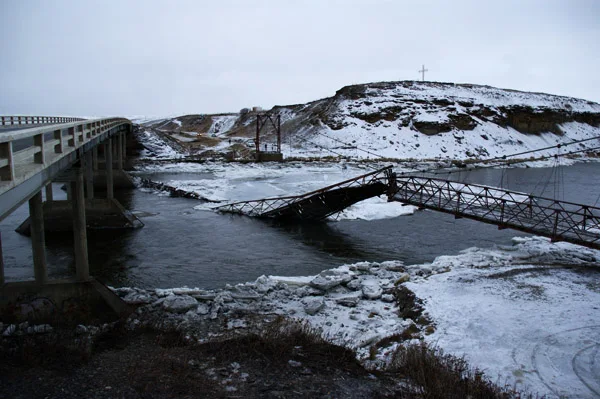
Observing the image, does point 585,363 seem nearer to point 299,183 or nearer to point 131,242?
point 131,242

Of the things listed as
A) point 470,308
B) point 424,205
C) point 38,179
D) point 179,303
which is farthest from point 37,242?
point 424,205

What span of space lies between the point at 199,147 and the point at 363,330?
6923cm

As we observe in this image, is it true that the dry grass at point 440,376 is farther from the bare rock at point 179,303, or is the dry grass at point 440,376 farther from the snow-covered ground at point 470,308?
the bare rock at point 179,303

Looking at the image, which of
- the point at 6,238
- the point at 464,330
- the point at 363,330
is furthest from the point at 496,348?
the point at 6,238

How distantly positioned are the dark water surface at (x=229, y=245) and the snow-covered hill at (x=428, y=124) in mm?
40099

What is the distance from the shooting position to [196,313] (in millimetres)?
12086

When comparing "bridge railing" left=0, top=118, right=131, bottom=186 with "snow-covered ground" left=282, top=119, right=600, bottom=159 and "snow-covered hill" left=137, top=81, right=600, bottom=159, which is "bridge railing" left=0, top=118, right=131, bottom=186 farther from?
"snow-covered hill" left=137, top=81, right=600, bottom=159

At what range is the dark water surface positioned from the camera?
57.3 ft

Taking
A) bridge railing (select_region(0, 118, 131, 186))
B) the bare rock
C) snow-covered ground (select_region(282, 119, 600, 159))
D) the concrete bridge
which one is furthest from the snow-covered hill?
bridge railing (select_region(0, 118, 131, 186))

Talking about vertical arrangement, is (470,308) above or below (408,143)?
below

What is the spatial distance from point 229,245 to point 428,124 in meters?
61.3

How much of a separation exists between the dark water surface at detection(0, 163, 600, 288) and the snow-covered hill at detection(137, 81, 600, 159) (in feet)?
132

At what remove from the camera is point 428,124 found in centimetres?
7531

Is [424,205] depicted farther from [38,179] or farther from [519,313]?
[38,179]
